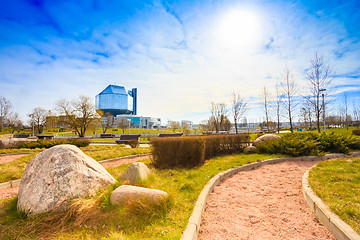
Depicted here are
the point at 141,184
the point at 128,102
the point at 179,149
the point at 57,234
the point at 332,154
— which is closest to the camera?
the point at 57,234

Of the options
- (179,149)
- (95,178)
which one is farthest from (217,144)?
(95,178)

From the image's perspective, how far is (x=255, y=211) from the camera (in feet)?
12.2

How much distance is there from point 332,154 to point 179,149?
7.45m

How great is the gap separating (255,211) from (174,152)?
12.6ft

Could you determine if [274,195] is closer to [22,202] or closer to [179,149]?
[179,149]

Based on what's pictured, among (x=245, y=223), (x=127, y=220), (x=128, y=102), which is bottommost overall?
(x=245, y=223)

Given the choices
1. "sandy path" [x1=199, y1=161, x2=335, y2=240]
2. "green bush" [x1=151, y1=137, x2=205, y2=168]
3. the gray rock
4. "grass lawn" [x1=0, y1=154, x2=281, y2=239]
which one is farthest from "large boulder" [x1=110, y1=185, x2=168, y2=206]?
the gray rock

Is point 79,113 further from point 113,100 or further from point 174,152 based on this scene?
point 113,100

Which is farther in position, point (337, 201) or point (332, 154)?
point (332, 154)

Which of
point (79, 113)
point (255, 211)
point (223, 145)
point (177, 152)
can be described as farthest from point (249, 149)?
point (79, 113)

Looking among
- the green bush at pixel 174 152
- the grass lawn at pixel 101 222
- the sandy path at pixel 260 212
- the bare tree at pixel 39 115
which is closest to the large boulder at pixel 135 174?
the grass lawn at pixel 101 222

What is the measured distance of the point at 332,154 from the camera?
8.68 meters

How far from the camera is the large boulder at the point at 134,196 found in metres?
3.27

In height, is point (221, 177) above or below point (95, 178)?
below
